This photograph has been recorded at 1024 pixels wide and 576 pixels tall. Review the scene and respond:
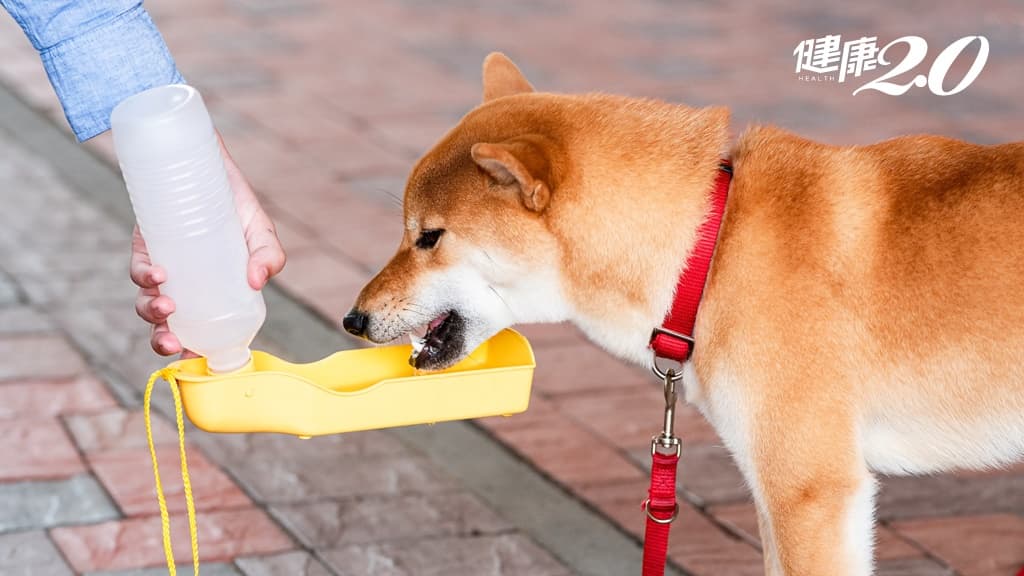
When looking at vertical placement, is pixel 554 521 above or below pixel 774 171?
below

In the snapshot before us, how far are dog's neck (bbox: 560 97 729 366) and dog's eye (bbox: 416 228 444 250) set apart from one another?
0.33m

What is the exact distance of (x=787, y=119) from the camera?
24.1 ft

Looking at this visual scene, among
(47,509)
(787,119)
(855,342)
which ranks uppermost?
(787,119)

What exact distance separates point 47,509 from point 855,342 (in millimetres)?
2446

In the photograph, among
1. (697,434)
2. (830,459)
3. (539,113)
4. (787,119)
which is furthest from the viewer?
(787,119)

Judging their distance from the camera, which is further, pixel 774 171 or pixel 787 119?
pixel 787 119

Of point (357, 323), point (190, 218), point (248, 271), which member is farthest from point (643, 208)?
point (190, 218)

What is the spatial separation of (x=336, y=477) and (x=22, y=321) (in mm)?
1762

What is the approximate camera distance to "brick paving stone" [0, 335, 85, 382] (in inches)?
191

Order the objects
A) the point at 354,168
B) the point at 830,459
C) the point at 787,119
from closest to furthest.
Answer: the point at 830,459 → the point at 354,168 → the point at 787,119

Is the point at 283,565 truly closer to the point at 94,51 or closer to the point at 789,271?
the point at 94,51

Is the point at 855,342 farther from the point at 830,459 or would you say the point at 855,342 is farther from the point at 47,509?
the point at 47,509

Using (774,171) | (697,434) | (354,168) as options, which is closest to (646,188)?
(774,171)

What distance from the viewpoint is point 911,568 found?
3795 millimetres
